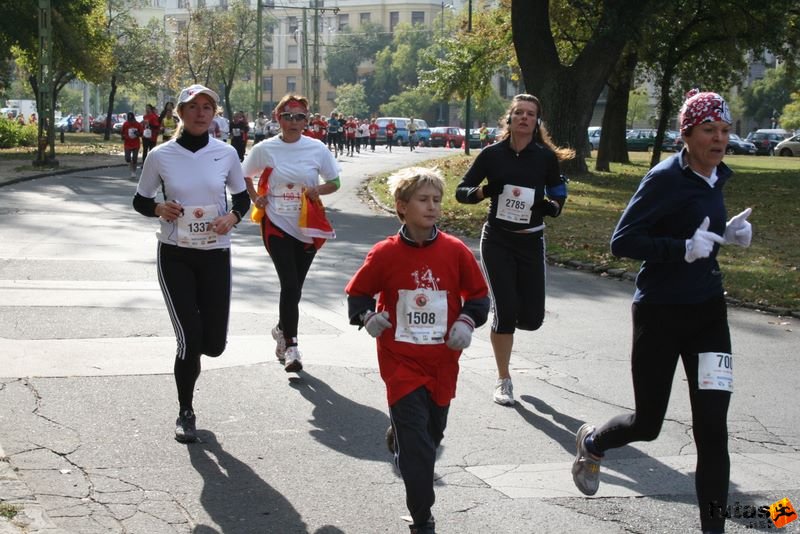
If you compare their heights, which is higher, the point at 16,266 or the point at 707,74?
the point at 707,74

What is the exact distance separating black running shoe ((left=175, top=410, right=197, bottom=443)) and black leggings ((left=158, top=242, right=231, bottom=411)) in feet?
0.21

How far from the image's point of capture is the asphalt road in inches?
205

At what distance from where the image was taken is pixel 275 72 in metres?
138

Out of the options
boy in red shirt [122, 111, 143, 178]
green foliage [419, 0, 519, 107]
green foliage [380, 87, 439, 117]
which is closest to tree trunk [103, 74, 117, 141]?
green foliage [419, 0, 519, 107]

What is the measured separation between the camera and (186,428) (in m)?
6.33

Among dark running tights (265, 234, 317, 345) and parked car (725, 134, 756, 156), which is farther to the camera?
parked car (725, 134, 756, 156)

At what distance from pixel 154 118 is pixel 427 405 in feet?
81.1

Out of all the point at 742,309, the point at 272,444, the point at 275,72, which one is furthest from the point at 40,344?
the point at 275,72

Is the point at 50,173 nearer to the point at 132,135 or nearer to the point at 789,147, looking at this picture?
the point at 132,135

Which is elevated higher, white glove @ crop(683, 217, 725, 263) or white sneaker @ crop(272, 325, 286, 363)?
white glove @ crop(683, 217, 725, 263)

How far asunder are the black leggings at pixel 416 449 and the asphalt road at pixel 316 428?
469mm

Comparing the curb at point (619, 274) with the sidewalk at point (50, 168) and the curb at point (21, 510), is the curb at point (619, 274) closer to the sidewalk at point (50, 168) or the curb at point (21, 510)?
the curb at point (21, 510)

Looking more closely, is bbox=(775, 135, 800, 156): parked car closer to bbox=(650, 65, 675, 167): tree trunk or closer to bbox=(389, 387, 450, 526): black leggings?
bbox=(650, 65, 675, 167): tree trunk

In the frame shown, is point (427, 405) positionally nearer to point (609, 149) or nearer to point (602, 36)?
point (602, 36)
